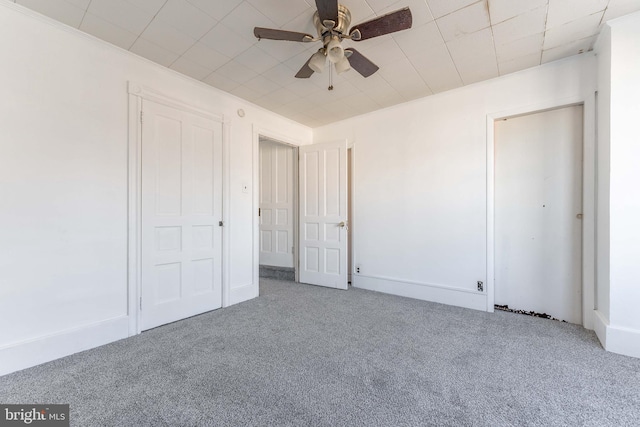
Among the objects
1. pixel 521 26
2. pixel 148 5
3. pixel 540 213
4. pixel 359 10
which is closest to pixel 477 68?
pixel 521 26

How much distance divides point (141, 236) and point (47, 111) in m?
1.18

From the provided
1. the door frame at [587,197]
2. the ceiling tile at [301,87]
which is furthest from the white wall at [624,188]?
the ceiling tile at [301,87]

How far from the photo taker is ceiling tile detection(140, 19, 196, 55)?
2092 millimetres

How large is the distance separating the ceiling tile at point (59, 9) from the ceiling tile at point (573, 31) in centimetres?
371

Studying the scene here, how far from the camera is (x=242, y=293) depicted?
10.9ft

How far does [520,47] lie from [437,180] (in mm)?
1479

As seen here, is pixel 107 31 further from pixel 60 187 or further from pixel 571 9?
pixel 571 9

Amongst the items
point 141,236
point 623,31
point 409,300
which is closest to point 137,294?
point 141,236

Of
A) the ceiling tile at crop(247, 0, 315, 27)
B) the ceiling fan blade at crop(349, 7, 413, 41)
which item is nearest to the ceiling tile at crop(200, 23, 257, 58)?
the ceiling tile at crop(247, 0, 315, 27)

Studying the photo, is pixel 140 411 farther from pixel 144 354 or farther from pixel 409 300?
pixel 409 300

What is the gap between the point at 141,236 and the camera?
2.48 metres

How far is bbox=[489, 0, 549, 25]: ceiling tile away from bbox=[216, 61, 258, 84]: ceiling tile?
2148 mm

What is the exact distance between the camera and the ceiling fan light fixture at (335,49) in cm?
189

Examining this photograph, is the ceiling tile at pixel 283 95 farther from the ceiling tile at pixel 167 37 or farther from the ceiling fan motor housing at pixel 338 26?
the ceiling fan motor housing at pixel 338 26
